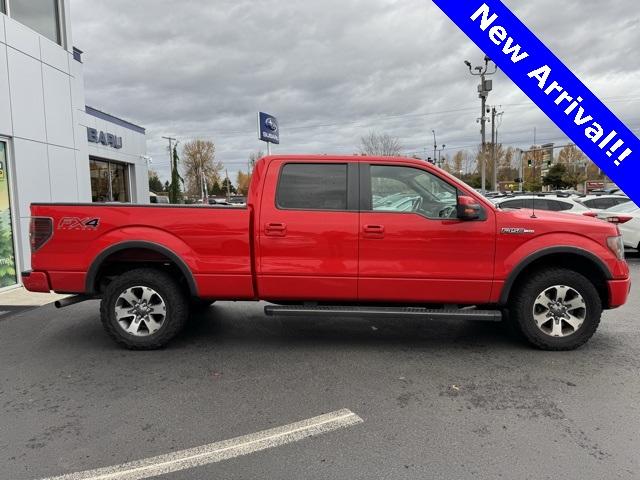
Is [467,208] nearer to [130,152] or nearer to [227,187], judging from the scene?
[130,152]

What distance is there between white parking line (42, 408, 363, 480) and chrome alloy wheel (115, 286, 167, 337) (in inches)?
83.6

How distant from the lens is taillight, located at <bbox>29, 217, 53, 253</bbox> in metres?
4.93

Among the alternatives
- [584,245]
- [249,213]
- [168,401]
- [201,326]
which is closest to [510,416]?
[584,245]

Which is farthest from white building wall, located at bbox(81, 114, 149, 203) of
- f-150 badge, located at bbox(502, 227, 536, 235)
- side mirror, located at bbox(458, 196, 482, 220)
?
f-150 badge, located at bbox(502, 227, 536, 235)

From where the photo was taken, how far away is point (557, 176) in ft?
238

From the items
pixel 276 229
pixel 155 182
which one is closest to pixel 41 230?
pixel 276 229

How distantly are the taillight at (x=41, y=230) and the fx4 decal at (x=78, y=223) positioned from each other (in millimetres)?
116

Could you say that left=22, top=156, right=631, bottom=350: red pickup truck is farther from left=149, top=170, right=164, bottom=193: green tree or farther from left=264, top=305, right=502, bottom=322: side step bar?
left=149, top=170, right=164, bottom=193: green tree

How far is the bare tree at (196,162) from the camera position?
80125 mm

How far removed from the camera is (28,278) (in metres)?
5.03

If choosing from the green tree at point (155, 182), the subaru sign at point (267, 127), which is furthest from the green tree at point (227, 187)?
the subaru sign at point (267, 127)

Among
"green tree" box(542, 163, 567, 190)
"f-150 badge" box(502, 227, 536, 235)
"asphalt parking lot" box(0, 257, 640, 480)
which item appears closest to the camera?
"asphalt parking lot" box(0, 257, 640, 480)

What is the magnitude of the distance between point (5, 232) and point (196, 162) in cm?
7415

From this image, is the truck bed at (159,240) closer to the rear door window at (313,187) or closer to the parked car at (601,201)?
the rear door window at (313,187)
